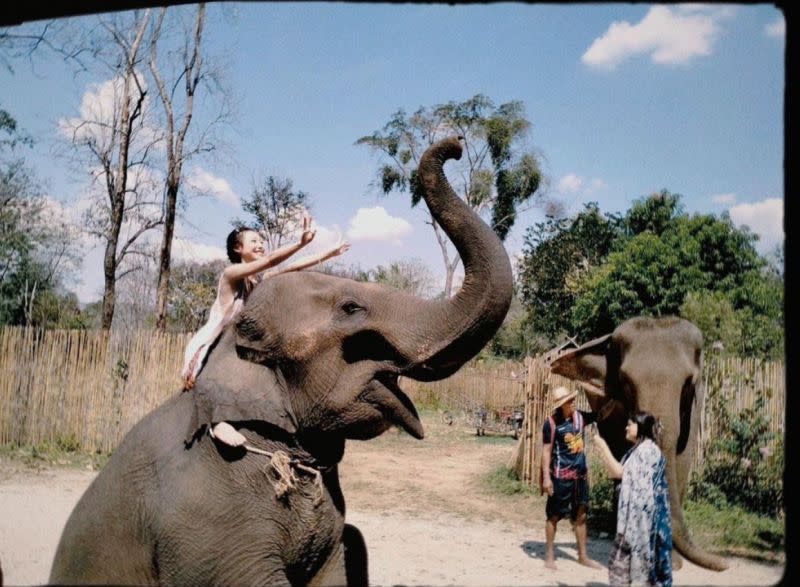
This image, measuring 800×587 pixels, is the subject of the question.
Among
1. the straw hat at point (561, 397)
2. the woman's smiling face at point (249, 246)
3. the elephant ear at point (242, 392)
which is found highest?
the woman's smiling face at point (249, 246)

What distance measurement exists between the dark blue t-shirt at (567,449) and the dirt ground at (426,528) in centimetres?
107

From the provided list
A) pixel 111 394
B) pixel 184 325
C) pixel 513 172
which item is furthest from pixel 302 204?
pixel 111 394

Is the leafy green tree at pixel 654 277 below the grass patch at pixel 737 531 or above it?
above

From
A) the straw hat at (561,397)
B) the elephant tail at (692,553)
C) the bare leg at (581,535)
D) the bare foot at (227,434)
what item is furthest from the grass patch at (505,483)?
the bare foot at (227,434)

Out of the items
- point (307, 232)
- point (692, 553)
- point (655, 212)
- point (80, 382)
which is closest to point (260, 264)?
point (307, 232)

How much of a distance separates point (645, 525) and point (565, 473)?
7.96 ft

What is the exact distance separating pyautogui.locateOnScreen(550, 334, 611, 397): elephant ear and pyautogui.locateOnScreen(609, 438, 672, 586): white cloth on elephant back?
270 centimetres

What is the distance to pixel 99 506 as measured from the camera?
282 centimetres

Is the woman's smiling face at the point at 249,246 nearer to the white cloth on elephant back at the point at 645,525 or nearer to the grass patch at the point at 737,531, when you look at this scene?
the white cloth on elephant back at the point at 645,525

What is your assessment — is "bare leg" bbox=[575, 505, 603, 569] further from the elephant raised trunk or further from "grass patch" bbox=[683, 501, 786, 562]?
the elephant raised trunk

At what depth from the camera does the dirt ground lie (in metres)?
6.57

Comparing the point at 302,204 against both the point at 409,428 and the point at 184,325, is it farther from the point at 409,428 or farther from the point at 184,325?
the point at 409,428

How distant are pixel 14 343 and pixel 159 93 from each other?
7811mm

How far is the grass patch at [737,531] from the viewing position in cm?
753
